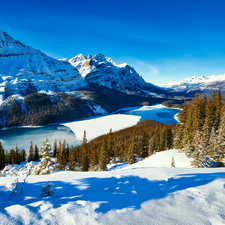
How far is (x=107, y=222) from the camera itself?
8.84ft

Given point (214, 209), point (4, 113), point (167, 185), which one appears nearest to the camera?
point (214, 209)

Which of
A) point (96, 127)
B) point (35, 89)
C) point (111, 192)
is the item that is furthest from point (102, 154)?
point (35, 89)

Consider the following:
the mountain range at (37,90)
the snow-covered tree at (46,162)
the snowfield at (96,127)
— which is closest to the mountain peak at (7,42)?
the mountain range at (37,90)

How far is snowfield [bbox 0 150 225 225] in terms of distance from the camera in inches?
109

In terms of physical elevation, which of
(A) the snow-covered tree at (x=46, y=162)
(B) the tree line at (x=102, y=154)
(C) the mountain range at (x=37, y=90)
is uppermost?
(C) the mountain range at (x=37, y=90)

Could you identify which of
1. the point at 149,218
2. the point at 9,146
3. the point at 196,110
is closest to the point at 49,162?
the point at 149,218

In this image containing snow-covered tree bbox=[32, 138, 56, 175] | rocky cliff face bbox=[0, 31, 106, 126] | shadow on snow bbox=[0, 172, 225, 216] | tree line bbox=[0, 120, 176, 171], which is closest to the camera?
shadow on snow bbox=[0, 172, 225, 216]

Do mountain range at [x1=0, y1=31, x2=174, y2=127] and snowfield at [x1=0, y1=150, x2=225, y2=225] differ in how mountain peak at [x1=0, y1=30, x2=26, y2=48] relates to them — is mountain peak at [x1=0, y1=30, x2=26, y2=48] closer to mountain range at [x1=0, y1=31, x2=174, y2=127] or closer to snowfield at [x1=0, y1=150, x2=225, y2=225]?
mountain range at [x1=0, y1=31, x2=174, y2=127]

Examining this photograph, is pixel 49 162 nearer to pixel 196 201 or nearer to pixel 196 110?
pixel 196 201

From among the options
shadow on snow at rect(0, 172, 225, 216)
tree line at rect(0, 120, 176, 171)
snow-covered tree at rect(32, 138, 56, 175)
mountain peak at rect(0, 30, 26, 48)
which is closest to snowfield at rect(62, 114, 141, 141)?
tree line at rect(0, 120, 176, 171)

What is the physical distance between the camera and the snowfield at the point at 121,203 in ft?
9.06

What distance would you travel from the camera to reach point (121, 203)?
354 cm

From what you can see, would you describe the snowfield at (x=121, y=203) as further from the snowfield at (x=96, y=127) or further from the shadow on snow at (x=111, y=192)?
the snowfield at (x=96, y=127)

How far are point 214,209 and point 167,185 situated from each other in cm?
162
